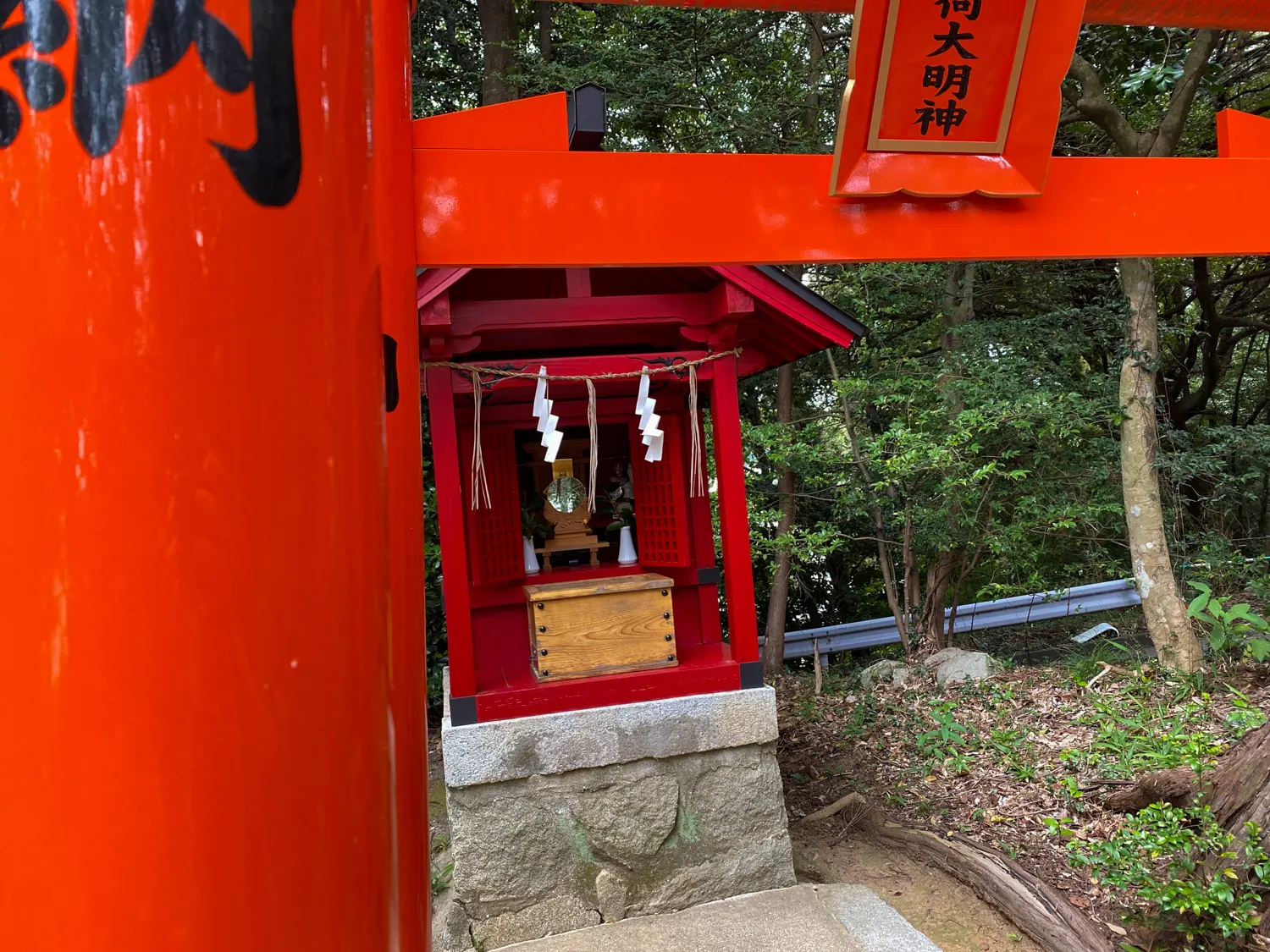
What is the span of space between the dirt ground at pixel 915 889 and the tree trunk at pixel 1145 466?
3.35 metres

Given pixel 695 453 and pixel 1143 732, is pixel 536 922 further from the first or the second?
pixel 1143 732

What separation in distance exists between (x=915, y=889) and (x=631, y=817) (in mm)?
1640

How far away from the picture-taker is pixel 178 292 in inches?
20.4

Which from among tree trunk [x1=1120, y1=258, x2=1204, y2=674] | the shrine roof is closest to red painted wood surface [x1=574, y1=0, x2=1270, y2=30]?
the shrine roof

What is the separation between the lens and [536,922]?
4699 mm

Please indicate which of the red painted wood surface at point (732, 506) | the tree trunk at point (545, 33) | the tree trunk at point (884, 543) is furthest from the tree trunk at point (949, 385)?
the tree trunk at point (545, 33)

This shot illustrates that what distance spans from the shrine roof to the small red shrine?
0.01 metres

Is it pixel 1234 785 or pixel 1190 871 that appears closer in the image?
pixel 1190 871

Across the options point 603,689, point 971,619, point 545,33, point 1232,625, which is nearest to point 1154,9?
point 603,689

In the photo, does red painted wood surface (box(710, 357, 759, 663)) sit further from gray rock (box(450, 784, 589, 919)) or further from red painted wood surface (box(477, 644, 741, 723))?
gray rock (box(450, 784, 589, 919))

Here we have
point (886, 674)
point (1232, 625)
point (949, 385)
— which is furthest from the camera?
point (886, 674)

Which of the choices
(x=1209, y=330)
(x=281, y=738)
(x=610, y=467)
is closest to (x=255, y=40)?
Answer: (x=281, y=738)

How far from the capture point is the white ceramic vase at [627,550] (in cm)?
610

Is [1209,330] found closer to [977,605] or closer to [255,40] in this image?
[977,605]
